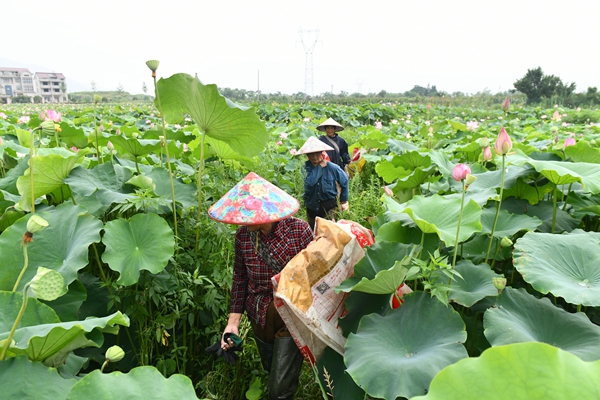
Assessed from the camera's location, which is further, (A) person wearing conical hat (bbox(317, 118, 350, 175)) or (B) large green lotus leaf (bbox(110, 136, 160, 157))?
(A) person wearing conical hat (bbox(317, 118, 350, 175))

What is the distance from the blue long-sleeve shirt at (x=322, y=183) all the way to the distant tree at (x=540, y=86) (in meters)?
19.6

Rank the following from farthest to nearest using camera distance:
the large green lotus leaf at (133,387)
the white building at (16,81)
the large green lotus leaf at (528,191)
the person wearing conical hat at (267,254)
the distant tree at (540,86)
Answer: the white building at (16,81) → the distant tree at (540,86) → the large green lotus leaf at (528,191) → the person wearing conical hat at (267,254) → the large green lotus leaf at (133,387)

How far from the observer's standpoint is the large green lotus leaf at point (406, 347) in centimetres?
126

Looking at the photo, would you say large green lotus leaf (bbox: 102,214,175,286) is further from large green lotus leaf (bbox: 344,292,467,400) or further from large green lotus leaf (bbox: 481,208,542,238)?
large green lotus leaf (bbox: 481,208,542,238)

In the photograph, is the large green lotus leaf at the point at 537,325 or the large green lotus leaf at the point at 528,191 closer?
the large green lotus leaf at the point at 537,325

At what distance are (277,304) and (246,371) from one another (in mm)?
802

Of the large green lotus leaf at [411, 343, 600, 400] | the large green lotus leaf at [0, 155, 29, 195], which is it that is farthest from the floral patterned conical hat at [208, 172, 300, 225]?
the large green lotus leaf at [0, 155, 29, 195]

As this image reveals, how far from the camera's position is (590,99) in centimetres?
1822

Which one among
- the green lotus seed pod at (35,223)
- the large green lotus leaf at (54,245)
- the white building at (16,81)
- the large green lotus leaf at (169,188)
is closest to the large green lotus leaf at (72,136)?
the large green lotus leaf at (169,188)

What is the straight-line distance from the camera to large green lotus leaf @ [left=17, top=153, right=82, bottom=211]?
6.13 feet

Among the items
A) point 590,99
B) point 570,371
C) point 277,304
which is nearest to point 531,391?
point 570,371

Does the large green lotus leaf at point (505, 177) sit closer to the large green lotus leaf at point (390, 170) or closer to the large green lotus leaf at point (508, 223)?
the large green lotus leaf at point (508, 223)

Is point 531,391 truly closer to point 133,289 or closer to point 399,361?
point 399,361

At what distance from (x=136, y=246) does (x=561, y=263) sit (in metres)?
1.84
